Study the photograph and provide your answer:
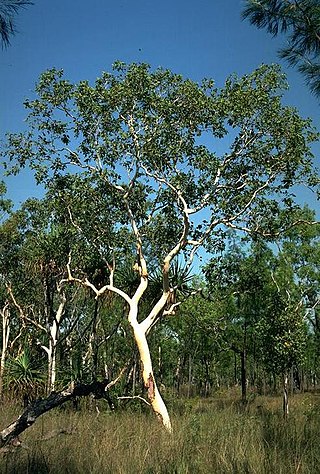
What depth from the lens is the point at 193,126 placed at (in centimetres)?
1505

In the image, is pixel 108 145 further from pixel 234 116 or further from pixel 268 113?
pixel 268 113

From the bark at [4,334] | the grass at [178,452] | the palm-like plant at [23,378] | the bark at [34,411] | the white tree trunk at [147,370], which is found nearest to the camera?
the grass at [178,452]

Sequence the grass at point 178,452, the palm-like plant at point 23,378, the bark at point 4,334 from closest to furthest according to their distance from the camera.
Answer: the grass at point 178,452 < the palm-like plant at point 23,378 < the bark at point 4,334

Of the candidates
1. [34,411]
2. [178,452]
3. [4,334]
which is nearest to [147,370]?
[34,411]

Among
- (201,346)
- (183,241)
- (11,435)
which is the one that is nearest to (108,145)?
(183,241)

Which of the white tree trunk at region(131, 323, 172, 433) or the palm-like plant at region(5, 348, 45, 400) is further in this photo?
the palm-like plant at region(5, 348, 45, 400)

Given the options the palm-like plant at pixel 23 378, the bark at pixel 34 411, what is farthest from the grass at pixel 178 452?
the palm-like plant at pixel 23 378

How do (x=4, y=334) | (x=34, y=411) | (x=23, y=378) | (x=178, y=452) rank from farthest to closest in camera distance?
(x=4, y=334)
(x=23, y=378)
(x=34, y=411)
(x=178, y=452)

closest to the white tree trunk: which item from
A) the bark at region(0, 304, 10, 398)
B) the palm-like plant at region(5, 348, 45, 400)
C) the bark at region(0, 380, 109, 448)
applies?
the palm-like plant at region(5, 348, 45, 400)

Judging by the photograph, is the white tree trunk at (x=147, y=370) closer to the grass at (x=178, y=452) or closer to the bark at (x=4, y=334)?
the grass at (x=178, y=452)

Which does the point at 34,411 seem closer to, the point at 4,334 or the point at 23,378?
the point at 23,378

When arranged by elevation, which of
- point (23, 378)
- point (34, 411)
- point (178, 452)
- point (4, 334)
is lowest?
point (178, 452)

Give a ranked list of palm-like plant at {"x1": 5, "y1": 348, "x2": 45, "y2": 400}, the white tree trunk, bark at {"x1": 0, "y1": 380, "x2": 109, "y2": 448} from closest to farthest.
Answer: bark at {"x1": 0, "y1": 380, "x2": 109, "y2": 448} → the white tree trunk → palm-like plant at {"x1": 5, "y1": 348, "x2": 45, "y2": 400}

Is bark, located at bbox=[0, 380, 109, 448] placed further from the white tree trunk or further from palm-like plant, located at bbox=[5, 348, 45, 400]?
palm-like plant, located at bbox=[5, 348, 45, 400]
